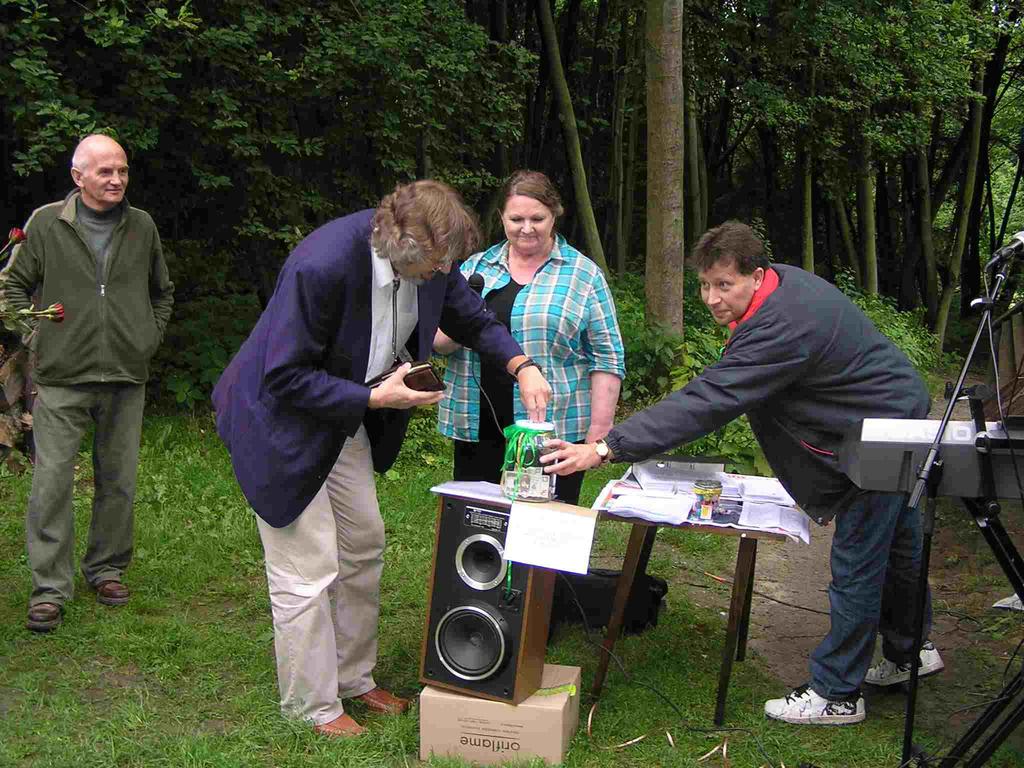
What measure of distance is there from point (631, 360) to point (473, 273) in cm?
441

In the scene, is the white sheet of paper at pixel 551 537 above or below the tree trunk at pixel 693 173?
below

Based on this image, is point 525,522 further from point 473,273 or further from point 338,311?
point 473,273

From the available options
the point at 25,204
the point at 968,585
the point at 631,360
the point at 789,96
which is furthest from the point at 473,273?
the point at 789,96

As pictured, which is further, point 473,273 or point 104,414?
point 104,414

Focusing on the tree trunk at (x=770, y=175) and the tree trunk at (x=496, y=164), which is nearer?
the tree trunk at (x=496, y=164)

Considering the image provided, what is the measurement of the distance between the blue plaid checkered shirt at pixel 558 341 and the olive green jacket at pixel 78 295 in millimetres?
1473

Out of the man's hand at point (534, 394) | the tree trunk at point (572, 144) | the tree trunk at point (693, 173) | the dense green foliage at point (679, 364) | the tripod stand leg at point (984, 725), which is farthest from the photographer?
the tree trunk at point (693, 173)

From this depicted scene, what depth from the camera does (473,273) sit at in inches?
169

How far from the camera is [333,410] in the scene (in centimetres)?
315

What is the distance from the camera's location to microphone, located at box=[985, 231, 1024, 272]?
2.65 meters

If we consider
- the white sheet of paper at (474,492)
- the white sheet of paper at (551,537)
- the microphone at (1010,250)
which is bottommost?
the white sheet of paper at (551,537)

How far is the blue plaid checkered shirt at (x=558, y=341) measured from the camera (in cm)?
414

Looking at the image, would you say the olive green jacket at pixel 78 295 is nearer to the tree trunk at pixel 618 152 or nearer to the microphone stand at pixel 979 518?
the microphone stand at pixel 979 518

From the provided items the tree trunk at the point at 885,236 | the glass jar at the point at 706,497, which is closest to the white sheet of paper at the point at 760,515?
the glass jar at the point at 706,497
